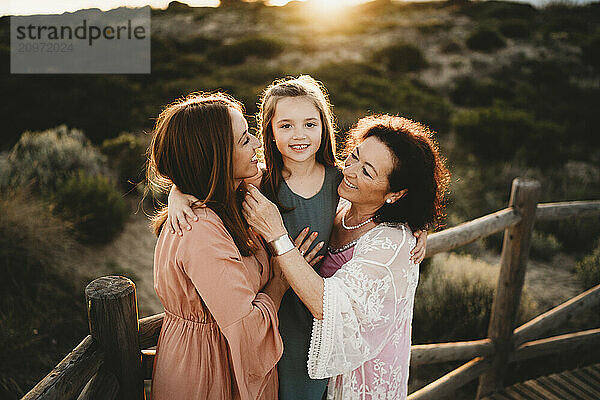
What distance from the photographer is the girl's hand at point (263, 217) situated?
1.82 m

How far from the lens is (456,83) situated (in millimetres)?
14328

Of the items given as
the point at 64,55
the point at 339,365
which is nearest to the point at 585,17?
the point at 64,55

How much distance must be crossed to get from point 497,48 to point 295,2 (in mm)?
11622

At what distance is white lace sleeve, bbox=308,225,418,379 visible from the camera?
5.83 feet

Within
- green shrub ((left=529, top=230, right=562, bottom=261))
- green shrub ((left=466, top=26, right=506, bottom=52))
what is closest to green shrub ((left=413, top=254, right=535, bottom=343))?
green shrub ((left=529, top=230, right=562, bottom=261))

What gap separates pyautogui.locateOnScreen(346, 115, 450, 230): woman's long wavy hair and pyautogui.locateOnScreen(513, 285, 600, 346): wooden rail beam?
2.15 metres

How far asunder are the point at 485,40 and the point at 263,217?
17.8 meters

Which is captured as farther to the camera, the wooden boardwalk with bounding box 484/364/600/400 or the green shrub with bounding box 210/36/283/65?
the green shrub with bounding box 210/36/283/65

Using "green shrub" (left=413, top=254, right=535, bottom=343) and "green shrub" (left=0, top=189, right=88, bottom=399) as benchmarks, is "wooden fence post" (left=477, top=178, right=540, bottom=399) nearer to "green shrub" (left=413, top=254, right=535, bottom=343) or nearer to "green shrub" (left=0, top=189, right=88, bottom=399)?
"green shrub" (left=413, top=254, right=535, bottom=343)

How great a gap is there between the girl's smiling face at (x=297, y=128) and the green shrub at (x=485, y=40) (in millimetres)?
16736

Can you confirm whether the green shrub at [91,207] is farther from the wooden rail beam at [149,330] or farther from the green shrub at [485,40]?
the green shrub at [485,40]

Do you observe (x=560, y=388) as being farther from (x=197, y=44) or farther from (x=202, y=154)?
(x=197, y=44)

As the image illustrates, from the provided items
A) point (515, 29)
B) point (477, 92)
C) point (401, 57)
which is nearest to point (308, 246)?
point (477, 92)

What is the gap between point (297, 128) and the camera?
228 cm
